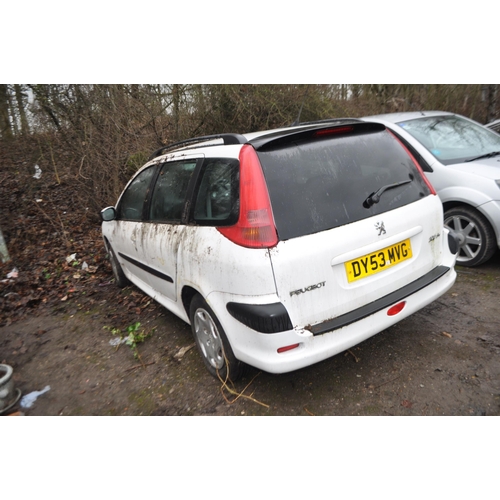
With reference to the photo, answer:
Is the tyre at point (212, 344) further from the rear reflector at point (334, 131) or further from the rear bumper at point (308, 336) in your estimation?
the rear reflector at point (334, 131)

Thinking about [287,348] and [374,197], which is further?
[374,197]

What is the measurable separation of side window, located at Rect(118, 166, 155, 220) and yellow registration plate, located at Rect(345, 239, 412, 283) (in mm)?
2213

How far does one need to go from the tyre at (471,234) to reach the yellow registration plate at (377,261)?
6.04 feet

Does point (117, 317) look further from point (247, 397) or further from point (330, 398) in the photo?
point (330, 398)

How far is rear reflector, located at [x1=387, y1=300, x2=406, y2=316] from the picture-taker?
233 centimetres

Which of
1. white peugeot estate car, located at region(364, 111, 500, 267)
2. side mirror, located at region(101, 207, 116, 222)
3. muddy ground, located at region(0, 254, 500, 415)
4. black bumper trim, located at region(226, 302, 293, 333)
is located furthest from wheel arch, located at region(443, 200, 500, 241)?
side mirror, located at region(101, 207, 116, 222)

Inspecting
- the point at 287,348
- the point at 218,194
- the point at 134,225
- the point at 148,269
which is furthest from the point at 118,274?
the point at 287,348

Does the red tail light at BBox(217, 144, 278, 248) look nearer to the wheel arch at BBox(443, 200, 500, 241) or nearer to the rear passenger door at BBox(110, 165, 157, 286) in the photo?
the rear passenger door at BBox(110, 165, 157, 286)

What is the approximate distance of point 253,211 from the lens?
2100 millimetres

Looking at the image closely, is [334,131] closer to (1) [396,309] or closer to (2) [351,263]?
(2) [351,263]

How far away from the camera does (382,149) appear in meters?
2.56

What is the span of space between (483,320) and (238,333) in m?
2.24

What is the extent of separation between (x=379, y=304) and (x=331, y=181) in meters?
0.83

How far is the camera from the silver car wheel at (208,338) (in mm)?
Answer: 2588
